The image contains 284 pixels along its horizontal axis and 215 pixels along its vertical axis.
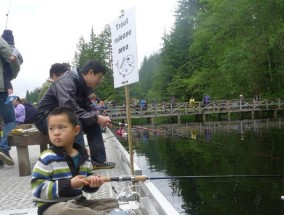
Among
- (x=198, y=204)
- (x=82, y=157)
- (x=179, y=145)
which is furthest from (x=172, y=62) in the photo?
(x=82, y=157)

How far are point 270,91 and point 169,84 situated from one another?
38.0 ft

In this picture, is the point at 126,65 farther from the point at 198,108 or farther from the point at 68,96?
the point at 198,108

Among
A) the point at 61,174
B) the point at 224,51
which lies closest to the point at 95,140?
the point at 61,174

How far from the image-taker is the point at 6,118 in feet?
18.7

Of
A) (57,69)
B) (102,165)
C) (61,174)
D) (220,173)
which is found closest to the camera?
(61,174)

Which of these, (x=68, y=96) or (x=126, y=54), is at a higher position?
(x=126, y=54)

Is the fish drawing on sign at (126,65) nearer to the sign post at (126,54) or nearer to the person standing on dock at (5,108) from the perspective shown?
the sign post at (126,54)

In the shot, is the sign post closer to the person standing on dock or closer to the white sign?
the white sign

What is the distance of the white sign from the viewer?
379 centimetres

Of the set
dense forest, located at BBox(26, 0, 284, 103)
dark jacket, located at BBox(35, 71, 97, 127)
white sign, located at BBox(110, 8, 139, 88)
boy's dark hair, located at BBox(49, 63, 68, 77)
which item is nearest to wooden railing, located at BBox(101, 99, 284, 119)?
dense forest, located at BBox(26, 0, 284, 103)

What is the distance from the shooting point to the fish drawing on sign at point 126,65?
12.7 ft

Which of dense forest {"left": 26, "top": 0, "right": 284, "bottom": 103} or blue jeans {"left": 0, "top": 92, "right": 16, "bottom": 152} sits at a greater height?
dense forest {"left": 26, "top": 0, "right": 284, "bottom": 103}

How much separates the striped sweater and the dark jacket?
1.90 m

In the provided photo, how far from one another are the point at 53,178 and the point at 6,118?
136 inches
